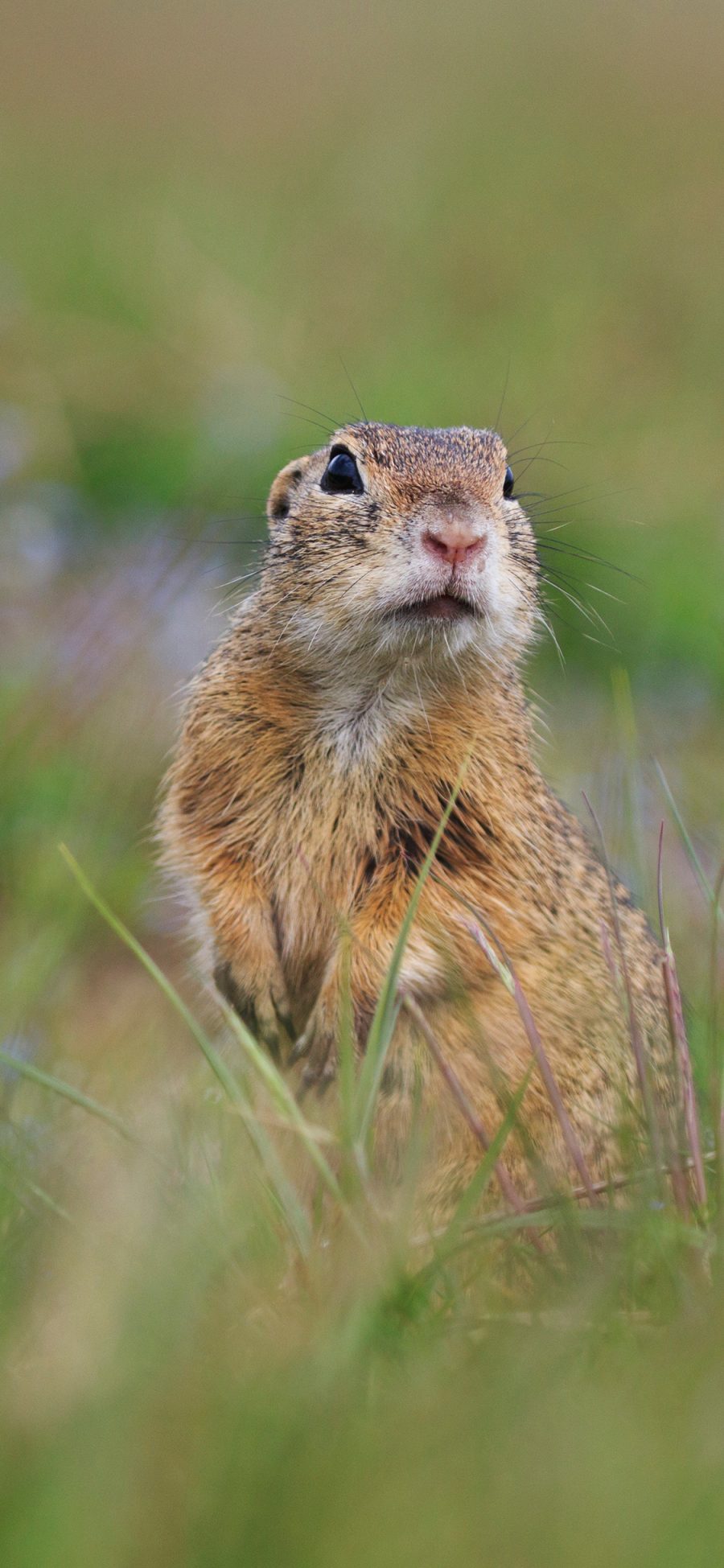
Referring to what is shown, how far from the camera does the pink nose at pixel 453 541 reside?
144 inches

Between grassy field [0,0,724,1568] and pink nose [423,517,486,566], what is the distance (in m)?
0.49

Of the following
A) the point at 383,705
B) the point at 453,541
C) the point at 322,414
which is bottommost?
the point at 383,705

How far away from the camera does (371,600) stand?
3814 millimetres

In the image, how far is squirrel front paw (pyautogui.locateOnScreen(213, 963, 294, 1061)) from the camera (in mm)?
4090

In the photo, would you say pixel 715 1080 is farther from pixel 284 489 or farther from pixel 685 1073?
pixel 284 489

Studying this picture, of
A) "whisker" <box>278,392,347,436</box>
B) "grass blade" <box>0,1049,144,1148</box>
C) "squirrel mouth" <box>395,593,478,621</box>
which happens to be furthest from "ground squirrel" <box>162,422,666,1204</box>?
"grass blade" <box>0,1049,144,1148</box>

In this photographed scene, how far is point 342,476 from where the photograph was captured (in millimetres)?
4230

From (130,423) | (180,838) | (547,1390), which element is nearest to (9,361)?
(130,423)

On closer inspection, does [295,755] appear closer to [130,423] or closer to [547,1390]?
[547,1390]

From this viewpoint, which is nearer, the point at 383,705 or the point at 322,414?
the point at 383,705

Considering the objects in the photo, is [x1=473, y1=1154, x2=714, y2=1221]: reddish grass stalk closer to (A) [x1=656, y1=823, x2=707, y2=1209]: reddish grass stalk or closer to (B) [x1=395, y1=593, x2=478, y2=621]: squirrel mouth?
(A) [x1=656, y1=823, x2=707, y2=1209]: reddish grass stalk

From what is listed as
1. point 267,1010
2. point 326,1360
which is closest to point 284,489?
point 267,1010

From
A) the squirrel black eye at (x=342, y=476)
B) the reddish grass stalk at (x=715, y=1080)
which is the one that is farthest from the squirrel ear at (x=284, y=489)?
the reddish grass stalk at (x=715, y=1080)

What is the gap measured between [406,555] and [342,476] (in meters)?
0.58
